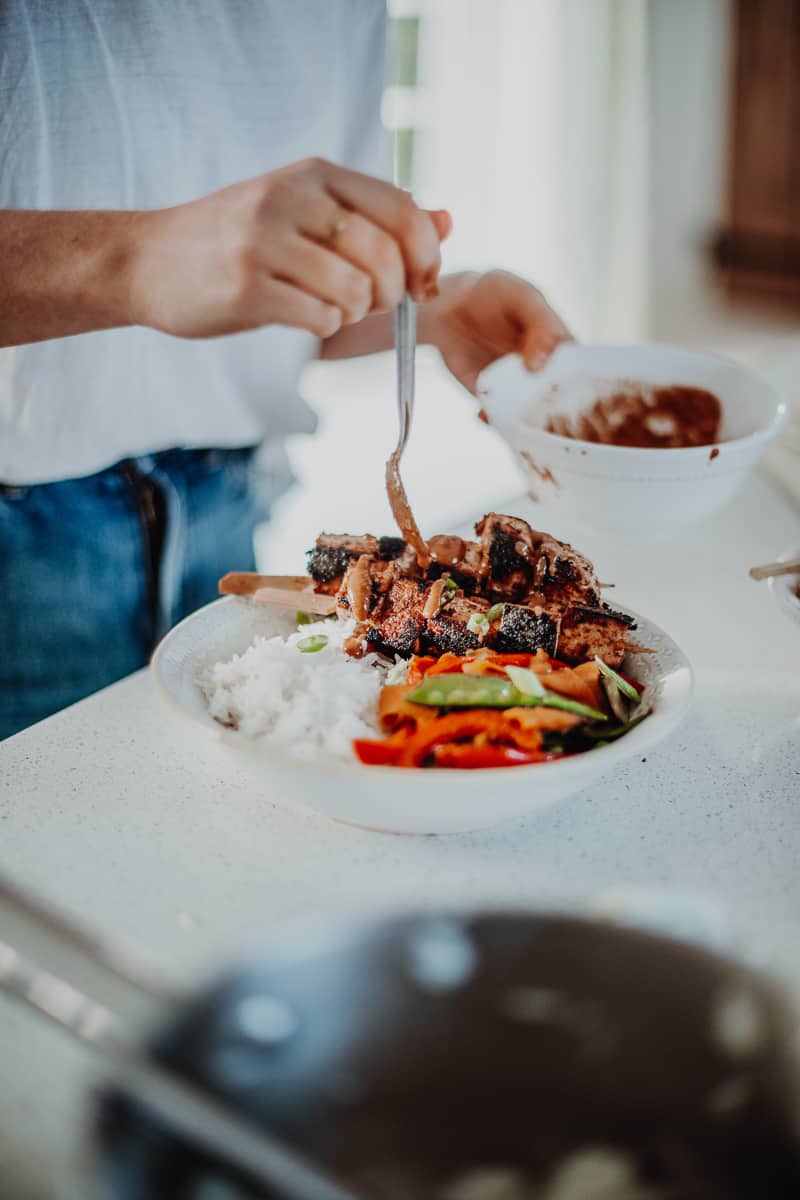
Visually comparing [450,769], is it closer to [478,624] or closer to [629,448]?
[478,624]

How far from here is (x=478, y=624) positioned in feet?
2.93

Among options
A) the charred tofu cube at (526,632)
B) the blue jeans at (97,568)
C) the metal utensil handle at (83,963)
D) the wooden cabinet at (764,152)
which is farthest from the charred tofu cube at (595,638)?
the wooden cabinet at (764,152)

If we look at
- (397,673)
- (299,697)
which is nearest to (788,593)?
(397,673)

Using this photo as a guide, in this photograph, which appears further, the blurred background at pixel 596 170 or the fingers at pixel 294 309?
the blurred background at pixel 596 170

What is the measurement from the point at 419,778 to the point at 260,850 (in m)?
0.18

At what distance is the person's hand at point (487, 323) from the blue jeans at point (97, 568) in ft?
1.25

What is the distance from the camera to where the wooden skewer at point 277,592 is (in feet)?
3.16

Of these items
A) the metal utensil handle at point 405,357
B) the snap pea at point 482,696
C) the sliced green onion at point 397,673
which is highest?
the metal utensil handle at point 405,357

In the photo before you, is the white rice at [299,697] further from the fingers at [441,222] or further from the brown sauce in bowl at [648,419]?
the brown sauce in bowl at [648,419]

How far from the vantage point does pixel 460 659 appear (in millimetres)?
865

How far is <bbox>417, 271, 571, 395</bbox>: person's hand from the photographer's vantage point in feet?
4.11

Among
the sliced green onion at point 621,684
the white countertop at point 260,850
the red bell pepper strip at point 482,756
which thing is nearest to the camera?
the white countertop at point 260,850

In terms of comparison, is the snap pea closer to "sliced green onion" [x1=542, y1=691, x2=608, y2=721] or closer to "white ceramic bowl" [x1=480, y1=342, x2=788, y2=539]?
"sliced green onion" [x1=542, y1=691, x2=608, y2=721]

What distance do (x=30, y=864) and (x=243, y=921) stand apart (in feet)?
0.61
